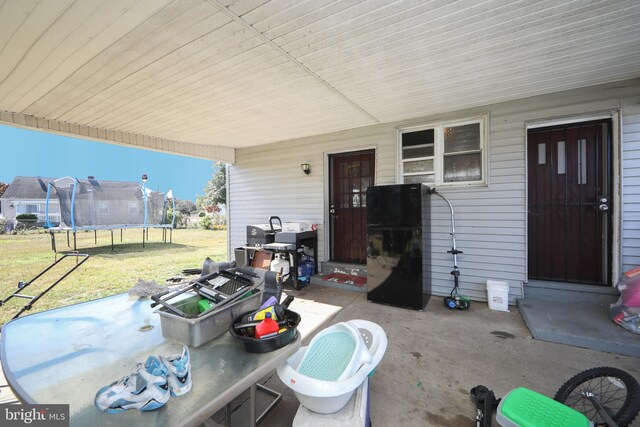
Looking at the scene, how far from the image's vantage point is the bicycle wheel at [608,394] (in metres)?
1.33

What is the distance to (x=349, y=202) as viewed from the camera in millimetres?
5000

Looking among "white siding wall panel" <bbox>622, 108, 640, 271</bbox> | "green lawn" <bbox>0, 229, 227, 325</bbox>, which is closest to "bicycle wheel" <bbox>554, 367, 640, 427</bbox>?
"white siding wall panel" <bbox>622, 108, 640, 271</bbox>

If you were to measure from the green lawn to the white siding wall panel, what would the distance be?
23.5 feet

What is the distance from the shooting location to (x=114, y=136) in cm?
436

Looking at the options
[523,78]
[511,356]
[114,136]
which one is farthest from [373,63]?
[114,136]

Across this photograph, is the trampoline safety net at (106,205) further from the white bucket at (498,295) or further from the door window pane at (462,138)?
the white bucket at (498,295)

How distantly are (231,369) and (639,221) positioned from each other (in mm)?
4641

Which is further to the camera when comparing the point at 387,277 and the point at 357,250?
the point at 357,250

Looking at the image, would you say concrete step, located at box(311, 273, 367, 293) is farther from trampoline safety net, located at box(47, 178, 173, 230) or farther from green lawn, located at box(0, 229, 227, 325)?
trampoline safety net, located at box(47, 178, 173, 230)

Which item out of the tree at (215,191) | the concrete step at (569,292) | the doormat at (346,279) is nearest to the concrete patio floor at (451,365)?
the concrete step at (569,292)

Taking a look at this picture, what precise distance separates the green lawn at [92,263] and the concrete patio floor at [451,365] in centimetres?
393

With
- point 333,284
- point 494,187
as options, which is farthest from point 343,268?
point 494,187

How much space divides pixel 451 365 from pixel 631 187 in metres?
3.13

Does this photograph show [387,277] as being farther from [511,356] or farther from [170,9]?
[170,9]
